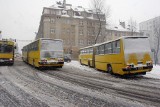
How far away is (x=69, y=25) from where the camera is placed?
7306cm

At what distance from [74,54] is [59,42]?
51.1m

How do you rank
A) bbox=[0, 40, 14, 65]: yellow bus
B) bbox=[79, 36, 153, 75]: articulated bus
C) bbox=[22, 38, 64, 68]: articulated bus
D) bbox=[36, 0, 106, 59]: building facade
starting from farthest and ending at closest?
bbox=[36, 0, 106, 59]: building facade
bbox=[0, 40, 14, 65]: yellow bus
bbox=[22, 38, 64, 68]: articulated bus
bbox=[79, 36, 153, 75]: articulated bus

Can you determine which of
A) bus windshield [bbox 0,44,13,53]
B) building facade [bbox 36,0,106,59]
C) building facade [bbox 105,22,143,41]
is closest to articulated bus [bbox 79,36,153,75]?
bus windshield [bbox 0,44,13,53]

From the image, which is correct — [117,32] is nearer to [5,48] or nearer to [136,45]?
[5,48]

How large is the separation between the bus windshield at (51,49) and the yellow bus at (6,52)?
7.19 meters

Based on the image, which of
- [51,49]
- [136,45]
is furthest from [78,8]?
[136,45]

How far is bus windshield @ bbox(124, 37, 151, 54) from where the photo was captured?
575 inches

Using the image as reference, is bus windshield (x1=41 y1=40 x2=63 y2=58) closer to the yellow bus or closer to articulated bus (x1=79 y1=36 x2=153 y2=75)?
articulated bus (x1=79 y1=36 x2=153 y2=75)

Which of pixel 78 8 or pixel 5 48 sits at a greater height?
pixel 78 8

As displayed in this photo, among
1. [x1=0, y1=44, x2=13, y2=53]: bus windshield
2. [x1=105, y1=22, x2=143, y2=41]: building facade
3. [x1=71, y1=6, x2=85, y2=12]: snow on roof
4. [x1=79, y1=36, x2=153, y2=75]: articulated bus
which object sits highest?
[x1=71, y1=6, x2=85, y2=12]: snow on roof

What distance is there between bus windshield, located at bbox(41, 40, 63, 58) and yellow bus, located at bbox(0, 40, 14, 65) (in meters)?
7.19

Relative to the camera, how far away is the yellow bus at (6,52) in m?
25.1

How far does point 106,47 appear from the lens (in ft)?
60.5

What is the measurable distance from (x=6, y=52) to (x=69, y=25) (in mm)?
48777
